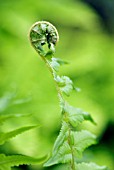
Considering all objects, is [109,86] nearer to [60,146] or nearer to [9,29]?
[9,29]

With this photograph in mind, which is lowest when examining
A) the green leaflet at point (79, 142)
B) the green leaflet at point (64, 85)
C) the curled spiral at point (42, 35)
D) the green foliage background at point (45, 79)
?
the green leaflet at point (79, 142)

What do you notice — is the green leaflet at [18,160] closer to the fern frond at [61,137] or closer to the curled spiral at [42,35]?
the fern frond at [61,137]

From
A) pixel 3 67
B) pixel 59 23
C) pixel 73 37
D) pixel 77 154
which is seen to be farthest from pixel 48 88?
pixel 77 154

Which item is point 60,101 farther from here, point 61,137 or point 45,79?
point 45,79

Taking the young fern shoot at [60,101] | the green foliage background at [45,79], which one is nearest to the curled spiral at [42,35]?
the young fern shoot at [60,101]

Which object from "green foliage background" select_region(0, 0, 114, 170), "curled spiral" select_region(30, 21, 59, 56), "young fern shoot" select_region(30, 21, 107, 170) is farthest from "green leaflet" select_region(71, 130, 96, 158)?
"green foliage background" select_region(0, 0, 114, 170)

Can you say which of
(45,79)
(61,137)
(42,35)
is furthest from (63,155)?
(45,79)
